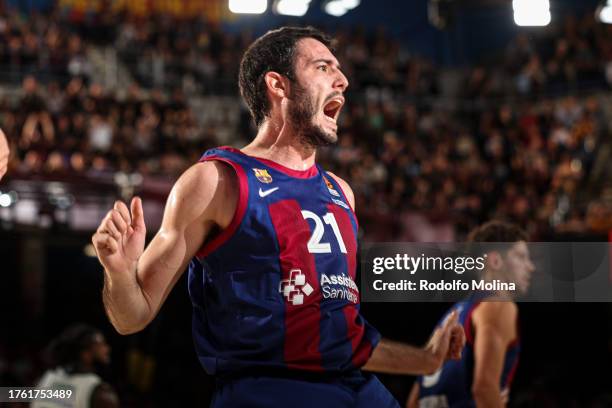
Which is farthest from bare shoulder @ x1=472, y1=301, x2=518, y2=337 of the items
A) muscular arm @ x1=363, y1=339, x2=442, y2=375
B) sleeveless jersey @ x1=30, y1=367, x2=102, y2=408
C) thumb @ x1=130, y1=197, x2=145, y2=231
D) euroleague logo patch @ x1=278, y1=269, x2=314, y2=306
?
thumb @ x1=130, y1=197, x2=145, y2=231

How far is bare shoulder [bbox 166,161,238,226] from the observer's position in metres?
2.77

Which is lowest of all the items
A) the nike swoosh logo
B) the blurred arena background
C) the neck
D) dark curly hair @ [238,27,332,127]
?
the nike swoosh logo

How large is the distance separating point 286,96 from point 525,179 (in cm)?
1245

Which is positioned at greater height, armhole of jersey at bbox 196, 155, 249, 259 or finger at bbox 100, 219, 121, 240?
armhole of jersey at bbox 196, 155, 249, 259

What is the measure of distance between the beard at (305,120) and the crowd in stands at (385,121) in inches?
309

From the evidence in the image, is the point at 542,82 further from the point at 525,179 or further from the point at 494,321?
the point at 494,321

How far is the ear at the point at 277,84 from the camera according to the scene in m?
3.10

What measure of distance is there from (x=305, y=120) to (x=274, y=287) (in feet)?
2.07

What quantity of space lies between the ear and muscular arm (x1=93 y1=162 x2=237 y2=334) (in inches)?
15.8

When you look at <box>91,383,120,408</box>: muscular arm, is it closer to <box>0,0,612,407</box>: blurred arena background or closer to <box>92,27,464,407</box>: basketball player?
<box>92,27,464,407</box>: basketball player

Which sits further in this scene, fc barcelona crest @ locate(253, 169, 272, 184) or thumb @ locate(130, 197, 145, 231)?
fc barcelona crest @ locate(253, 169, 272, 184)

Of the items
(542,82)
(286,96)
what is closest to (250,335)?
(286,96)

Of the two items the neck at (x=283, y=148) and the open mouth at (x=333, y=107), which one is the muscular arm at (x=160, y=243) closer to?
the neck at (x=283, y=148)

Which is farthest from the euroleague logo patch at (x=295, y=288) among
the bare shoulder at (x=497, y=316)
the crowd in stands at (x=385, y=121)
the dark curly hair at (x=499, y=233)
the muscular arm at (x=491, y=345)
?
the crowd in stands at (x=385, y=121)
